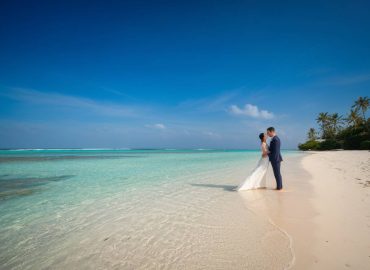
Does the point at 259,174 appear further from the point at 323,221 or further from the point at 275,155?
the point at 323,221

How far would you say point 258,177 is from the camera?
8.09 metres

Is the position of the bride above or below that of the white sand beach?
above

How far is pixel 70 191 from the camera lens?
8.18 meters

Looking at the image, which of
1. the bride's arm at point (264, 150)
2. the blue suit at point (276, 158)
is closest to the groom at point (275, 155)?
the blue suit at point (276, 158)

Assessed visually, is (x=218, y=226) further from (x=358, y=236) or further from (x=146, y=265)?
(x=358, y=236)

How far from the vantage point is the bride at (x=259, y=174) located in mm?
7832

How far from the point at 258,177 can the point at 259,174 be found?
0.12 metres

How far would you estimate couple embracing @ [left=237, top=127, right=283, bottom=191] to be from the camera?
767cm

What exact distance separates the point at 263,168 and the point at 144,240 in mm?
5736

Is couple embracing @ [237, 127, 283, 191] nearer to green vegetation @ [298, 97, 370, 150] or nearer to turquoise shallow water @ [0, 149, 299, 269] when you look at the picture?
turquoise shallow water @ [0, 149, 299, 269]

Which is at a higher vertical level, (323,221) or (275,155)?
(275,155)

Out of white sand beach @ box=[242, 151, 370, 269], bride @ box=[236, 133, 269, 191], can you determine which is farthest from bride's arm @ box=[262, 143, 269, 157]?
white sand beach @ box=[242, 151, 370, 269]

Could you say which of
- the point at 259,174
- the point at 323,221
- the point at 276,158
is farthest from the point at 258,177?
the point at 323,221

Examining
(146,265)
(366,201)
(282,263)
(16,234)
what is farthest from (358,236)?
(16,234)
